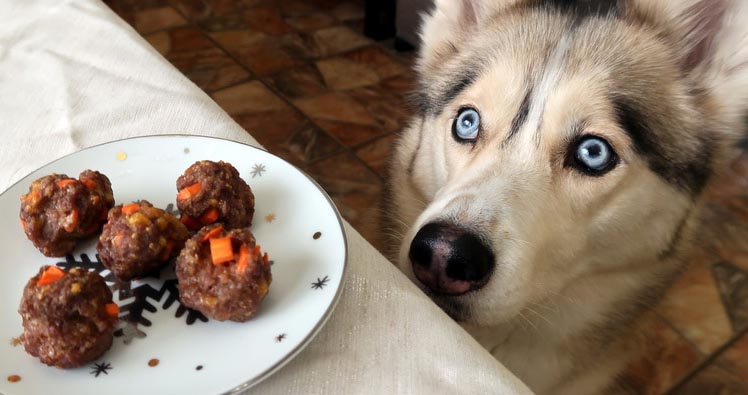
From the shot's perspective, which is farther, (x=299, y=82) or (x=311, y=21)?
(x=311, y=21)

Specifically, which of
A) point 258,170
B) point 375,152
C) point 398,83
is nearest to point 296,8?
point 398,83

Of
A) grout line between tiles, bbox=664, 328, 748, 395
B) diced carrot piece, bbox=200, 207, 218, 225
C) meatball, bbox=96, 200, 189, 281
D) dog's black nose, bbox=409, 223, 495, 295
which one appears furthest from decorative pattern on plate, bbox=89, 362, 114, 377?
grout line between tiles, bbox=664, 328, 748, 395

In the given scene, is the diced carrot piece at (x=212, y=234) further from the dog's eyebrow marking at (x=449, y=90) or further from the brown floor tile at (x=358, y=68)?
the brown floor tile at (x=358, y=68)

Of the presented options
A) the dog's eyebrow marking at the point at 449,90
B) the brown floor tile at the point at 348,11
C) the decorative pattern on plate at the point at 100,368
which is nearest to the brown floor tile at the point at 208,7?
the brown floor tile at the point at 348,11

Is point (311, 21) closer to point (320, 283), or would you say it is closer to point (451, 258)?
point (451, 258)

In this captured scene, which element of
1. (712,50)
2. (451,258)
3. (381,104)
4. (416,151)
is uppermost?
(712,50)
